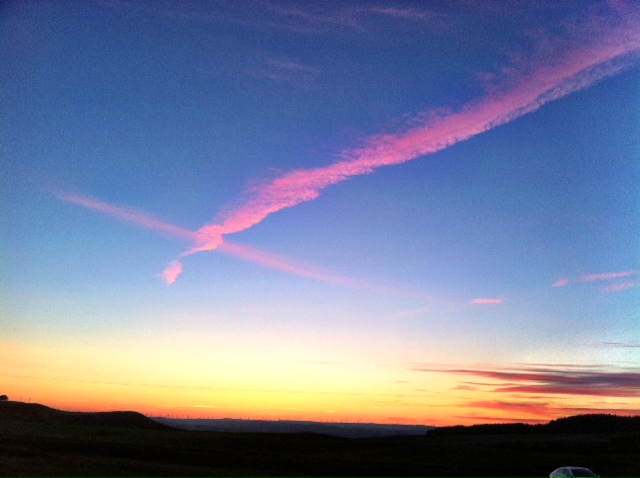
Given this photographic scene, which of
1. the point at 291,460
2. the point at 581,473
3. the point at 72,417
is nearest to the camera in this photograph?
the point at 581,473

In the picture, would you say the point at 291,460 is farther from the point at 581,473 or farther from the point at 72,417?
the point at 72,417

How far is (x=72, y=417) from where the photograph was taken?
15550 cm

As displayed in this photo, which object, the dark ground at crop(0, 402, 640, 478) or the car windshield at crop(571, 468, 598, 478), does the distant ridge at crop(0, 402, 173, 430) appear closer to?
the dark ground at crop(0, 402, 640, 478)

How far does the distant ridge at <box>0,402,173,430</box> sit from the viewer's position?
5650 inches

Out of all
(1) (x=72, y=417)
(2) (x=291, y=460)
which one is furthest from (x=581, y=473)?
(1) (x=72, y=417)

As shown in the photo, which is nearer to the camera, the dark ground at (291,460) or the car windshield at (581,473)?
the car windshield at (581,473)

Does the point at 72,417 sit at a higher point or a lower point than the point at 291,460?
higher

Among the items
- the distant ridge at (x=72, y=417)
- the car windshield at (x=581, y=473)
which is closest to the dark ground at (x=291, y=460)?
the car windshield at (x=581, y=473)

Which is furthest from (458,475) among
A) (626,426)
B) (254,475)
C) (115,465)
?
(626,426)

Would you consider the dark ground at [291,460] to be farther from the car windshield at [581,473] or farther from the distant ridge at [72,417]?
the distant ridge at [72,417]

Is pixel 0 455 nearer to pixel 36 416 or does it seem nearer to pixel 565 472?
pixel 565 472

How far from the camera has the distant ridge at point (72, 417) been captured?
143500 mm

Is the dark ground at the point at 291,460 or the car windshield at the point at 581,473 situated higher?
the car windshield at the point at 581,473

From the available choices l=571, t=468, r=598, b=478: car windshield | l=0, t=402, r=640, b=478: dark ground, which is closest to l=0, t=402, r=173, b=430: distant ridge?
l=0, t=402, r=640, b=478: dark ground
